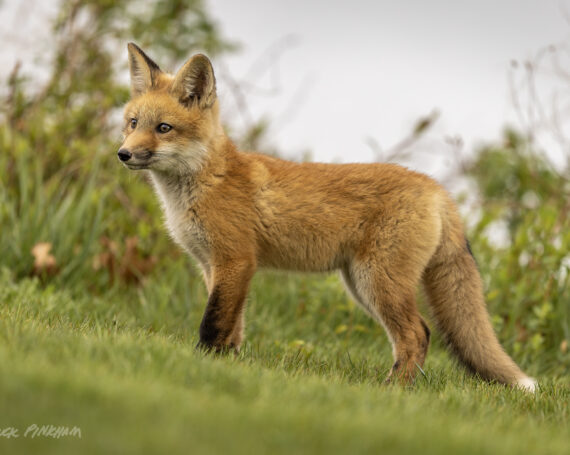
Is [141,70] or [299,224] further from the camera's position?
[141,70]

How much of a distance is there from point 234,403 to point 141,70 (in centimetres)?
293

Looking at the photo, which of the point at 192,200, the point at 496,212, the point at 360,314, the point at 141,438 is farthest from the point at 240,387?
the point at 496,212

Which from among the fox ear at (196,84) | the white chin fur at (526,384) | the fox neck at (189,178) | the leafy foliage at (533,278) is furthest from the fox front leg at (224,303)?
the leafy foliage at (533,278)

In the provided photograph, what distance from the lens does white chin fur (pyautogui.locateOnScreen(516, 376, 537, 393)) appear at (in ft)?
13.8

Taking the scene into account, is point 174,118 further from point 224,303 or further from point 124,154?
point 224,303

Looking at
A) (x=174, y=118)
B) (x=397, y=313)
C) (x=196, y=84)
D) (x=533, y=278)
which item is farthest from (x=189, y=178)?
(x=533, y=278)

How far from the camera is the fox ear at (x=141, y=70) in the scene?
15.1 feet

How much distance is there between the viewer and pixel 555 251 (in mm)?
6855

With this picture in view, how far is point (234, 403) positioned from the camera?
2.66 metres

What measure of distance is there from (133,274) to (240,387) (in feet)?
14.4

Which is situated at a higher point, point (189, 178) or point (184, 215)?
point (189, 178)

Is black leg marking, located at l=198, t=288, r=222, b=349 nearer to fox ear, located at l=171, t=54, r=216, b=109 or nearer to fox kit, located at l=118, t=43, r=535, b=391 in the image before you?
fox kit, located at l=118, t=43, r=535, b=391

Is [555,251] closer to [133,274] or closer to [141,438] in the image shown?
[133,274]

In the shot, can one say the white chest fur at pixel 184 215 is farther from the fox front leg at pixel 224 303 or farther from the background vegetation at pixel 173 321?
the background vegetation at pixel 173 321
